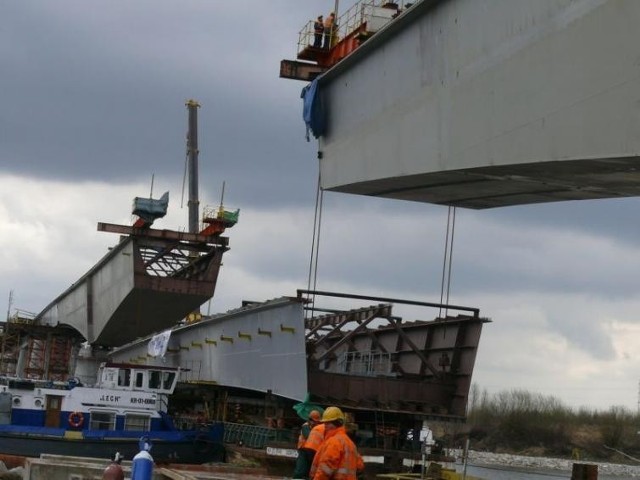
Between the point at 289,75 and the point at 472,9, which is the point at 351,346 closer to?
the point at 289,75

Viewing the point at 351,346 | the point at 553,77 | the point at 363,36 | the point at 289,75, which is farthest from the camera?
the point at 351,346

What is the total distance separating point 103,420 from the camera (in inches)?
1163

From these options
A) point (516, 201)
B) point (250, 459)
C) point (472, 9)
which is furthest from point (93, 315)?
point (472, 9)

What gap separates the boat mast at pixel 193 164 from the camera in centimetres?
4912

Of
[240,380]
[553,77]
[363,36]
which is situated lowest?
[240,380]

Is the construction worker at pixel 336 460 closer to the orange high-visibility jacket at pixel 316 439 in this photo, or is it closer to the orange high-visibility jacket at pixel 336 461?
the orange high-visibility jacket at pixel 336 461

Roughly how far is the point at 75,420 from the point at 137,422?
175 cm

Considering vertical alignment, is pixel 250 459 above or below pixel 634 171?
below

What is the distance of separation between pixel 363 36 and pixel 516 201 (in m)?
4.20

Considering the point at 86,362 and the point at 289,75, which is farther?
the point at 86,362

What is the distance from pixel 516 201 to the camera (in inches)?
653

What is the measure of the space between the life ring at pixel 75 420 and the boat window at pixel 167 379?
260 centimetres

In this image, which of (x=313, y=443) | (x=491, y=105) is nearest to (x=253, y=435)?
(x=491, y=105)

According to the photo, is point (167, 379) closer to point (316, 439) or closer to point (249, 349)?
point (249, 349)
